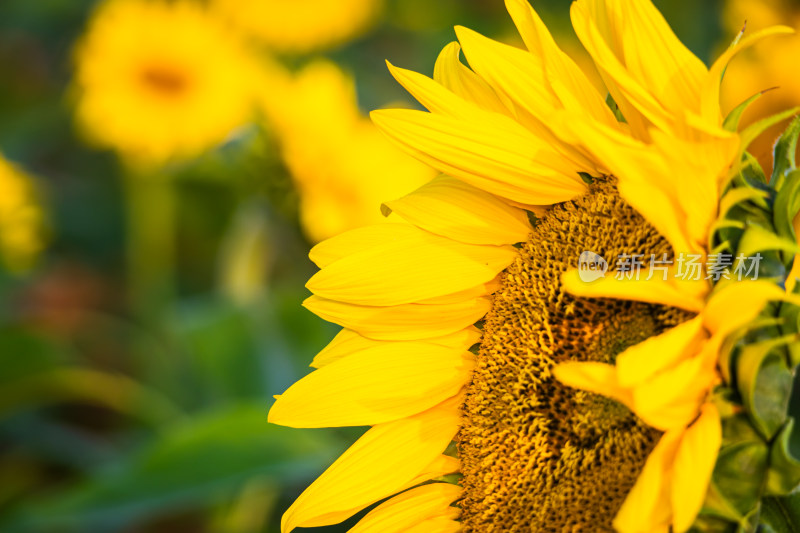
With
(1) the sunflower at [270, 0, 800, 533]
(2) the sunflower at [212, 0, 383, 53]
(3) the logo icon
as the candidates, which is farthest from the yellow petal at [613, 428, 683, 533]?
(2) the sunflower at [212, 0, 383, 53]

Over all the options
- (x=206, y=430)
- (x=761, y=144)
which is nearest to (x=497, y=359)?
(x=761, y=144)

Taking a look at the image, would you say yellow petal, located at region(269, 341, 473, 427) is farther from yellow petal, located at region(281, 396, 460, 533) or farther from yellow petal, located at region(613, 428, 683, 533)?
yellow petal, located at region(613, 428, 683, 533)

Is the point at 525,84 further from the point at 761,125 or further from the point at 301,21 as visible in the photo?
the point at 301,21

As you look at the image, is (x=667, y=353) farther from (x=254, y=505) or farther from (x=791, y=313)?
(x=254, y=505)

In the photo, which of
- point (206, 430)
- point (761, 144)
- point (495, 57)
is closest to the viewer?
point (495, 57)

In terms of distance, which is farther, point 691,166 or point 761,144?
point 761,144

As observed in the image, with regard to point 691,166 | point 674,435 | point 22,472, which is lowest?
point 674,435

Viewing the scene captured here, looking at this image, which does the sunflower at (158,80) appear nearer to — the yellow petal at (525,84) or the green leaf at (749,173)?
the yellow petal at (525,84)
